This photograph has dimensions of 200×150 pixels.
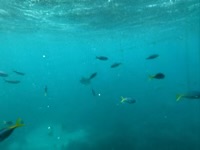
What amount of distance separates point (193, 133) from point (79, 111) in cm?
1515

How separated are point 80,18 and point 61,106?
511 inches

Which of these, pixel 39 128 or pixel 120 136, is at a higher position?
pixel 120 136

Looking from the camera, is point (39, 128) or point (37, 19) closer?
point (39, 128)

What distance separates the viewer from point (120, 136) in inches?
723

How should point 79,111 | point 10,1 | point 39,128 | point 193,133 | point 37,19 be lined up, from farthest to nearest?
point 79,111 → point 37,19 → point 39,128 → point 10,1 → point 193,133

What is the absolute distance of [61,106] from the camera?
34.2 metres

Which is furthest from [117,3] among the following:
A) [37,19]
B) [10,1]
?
[37,19]

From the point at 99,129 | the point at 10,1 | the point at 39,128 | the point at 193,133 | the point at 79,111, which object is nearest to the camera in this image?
the point at 193,133

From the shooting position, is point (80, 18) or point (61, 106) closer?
point (80, 18)

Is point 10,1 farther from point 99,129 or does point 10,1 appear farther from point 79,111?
point 79,111

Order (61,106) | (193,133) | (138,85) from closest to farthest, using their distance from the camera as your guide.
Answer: (193,133), (61,106), (138,85)

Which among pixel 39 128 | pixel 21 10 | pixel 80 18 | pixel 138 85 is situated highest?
pixel 21 10

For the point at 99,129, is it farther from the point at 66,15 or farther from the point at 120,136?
the point at 66,15

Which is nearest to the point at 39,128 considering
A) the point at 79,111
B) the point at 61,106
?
the point at 79,111
